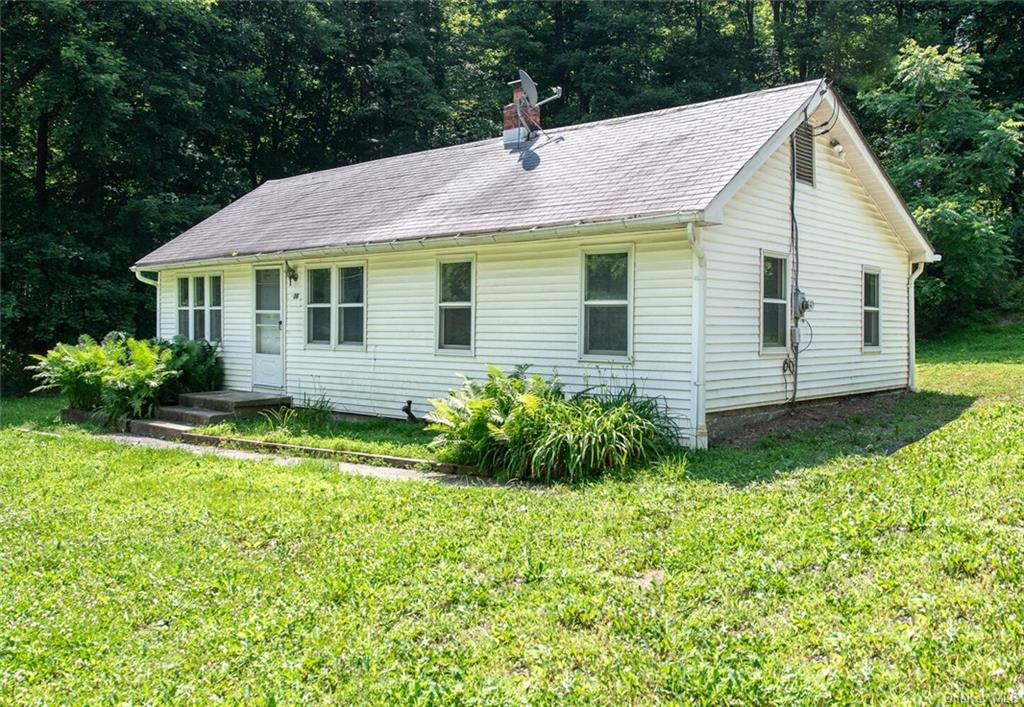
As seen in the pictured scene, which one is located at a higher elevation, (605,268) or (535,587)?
(605,268)

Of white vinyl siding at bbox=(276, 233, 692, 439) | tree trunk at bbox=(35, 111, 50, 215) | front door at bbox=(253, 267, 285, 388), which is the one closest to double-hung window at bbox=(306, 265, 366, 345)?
white vinyl siding at bbox=(276, 233, 692, 439)

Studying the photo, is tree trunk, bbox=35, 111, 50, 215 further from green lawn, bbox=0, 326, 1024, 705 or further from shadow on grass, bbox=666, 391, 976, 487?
shadow on grass, bbox=666, 391, 976, 487

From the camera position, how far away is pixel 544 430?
782 cm

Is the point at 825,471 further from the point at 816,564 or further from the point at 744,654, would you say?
the point at 744,654

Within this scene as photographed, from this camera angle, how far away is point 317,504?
22.0ft

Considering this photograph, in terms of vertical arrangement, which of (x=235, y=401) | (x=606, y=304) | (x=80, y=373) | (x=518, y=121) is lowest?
(x=235, y=401)

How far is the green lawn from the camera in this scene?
11.7 feet

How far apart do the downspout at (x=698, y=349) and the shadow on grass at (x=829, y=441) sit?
25 cm

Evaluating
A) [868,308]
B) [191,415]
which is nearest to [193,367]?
[191,415]

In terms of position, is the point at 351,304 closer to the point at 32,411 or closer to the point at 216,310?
the point at 216,310

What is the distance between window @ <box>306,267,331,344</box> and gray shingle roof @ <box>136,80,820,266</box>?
1.97 ft

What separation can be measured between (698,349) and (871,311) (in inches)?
218

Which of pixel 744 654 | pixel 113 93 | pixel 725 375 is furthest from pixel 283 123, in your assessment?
pixel 744 654

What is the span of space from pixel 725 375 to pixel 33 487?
7.30m
